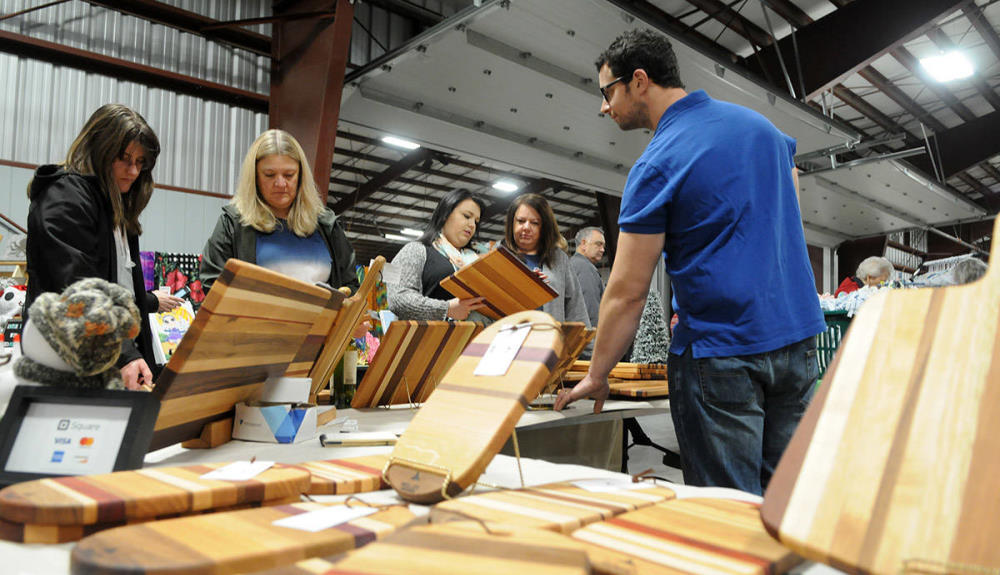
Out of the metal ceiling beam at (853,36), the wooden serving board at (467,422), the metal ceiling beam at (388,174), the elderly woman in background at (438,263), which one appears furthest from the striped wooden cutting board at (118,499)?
the metal ceiling beam at (388,174)

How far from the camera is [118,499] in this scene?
64 centimetres

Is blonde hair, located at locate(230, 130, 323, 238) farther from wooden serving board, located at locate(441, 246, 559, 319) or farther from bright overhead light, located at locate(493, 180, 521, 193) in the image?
bright overhead light, located at locate(493, 180, 521, 193)

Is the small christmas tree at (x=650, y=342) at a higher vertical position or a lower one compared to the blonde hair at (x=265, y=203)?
lower

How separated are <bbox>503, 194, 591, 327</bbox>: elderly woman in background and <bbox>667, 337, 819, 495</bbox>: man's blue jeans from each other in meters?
1.40

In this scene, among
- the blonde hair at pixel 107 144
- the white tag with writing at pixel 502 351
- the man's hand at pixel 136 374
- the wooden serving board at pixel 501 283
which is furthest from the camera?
the wooden serving board at pixel 501 283

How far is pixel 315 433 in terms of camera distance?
133 cm

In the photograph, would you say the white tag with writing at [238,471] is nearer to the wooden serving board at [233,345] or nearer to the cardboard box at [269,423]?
the wooden serving board at [233,345]

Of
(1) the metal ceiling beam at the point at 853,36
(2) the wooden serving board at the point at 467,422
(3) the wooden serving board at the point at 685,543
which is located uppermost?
(1) the metal ceiling beam at the point at 853,36

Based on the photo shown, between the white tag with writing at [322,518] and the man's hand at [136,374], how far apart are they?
719 mm

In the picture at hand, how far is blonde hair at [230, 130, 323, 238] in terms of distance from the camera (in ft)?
5.77

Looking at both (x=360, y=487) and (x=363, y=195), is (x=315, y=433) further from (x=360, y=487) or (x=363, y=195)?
(x=363, y=195)

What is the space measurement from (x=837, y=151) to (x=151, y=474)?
7.34 m

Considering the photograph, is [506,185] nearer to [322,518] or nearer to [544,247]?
[544,247]

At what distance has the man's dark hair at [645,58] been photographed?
57.0 inches
